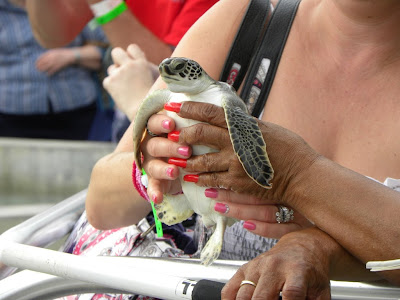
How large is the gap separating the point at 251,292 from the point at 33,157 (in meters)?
2.51

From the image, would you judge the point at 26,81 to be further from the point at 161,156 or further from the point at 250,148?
the point at 250,148

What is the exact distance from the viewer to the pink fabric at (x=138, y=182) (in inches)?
46.8

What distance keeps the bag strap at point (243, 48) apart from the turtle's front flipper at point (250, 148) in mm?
348

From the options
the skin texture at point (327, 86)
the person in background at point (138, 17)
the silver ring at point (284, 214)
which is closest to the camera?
the silver ring at point (284, 214)

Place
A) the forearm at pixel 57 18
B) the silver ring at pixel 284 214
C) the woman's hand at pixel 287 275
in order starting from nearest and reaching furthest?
the woman's hand at pixel 287 275
the silver ring at pixel 284 214
the forearm at pixel 57 18

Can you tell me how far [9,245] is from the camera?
3.86 feet

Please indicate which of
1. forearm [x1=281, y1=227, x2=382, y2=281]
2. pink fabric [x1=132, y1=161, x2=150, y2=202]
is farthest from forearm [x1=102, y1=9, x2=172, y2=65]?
forearm [x1=281, y1=227, x2=382, y2=281]

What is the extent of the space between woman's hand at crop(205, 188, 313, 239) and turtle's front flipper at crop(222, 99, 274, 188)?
0.38 ft

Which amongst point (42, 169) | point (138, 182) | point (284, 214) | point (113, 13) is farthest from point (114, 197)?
point (42, 169)

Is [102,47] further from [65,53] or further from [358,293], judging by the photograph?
[358,293]

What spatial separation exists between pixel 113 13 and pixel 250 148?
127 centimetres

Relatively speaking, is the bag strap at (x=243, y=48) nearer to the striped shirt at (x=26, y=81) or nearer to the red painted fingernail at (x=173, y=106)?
A: the red painted fingernail at (x=173, y=106)

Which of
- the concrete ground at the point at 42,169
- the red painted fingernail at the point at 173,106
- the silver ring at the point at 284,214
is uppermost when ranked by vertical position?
the red painted fingernail at the point at 173,106

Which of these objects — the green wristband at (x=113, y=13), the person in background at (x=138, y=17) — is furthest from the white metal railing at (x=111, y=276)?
the green wristband at (x=113, y=13)
